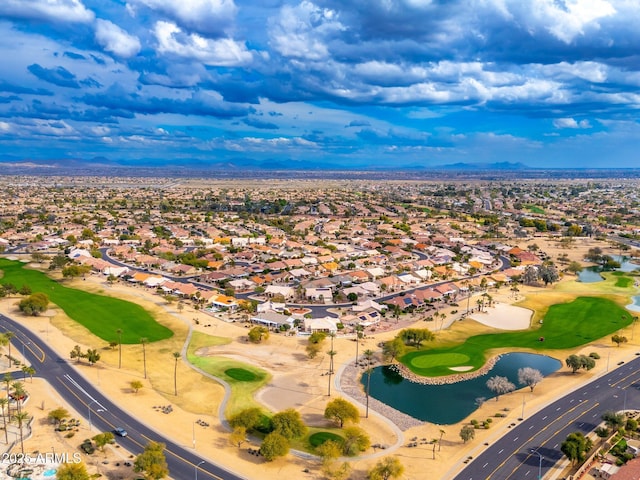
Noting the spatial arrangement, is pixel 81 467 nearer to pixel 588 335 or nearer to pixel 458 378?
pixel 458 378

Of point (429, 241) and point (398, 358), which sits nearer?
point (398, 358)

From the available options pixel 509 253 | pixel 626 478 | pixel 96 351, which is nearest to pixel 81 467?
pixel 96 351

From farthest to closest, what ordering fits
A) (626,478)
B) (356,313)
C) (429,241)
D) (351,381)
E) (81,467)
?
(429,241) < (356,313) < (351,381) < (626,478) < (81,467)

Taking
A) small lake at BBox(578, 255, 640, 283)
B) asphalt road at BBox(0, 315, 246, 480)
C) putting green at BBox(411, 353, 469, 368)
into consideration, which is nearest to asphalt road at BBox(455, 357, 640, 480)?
putting green at BBox(411, 353, 469, 368)

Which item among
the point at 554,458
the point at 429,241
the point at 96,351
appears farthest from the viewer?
the point at 429,241

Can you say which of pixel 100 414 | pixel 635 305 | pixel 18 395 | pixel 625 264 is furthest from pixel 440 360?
pixel 625 264
